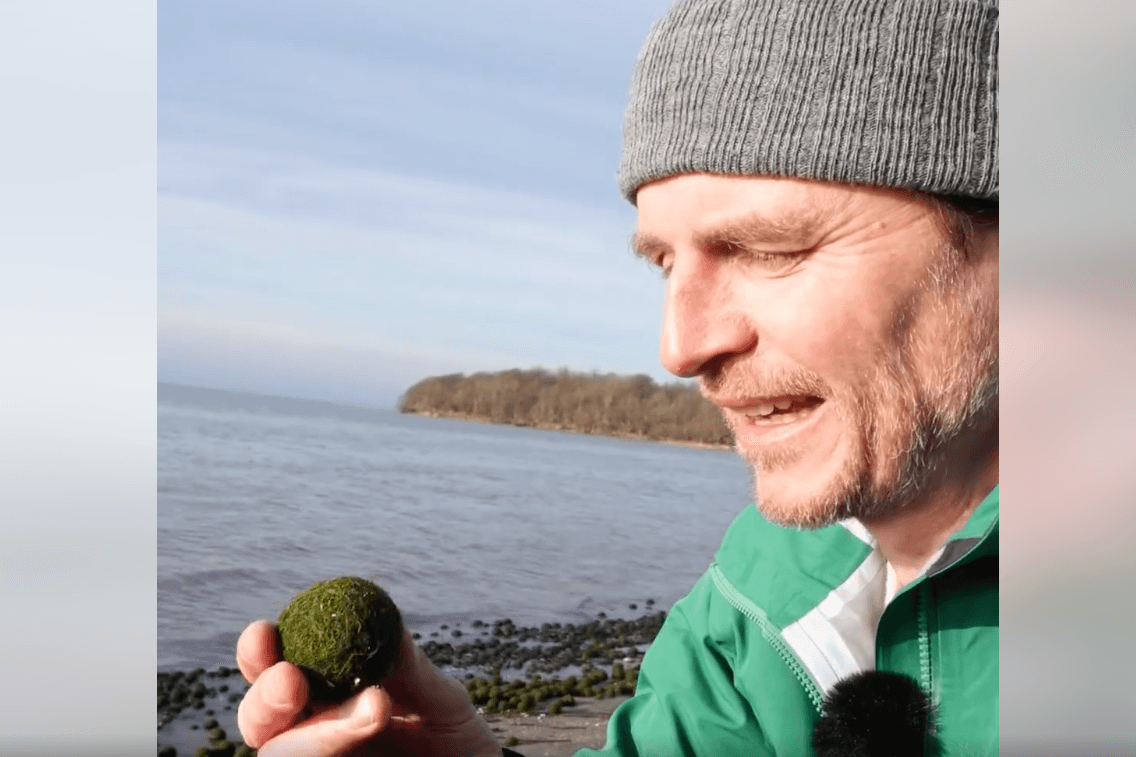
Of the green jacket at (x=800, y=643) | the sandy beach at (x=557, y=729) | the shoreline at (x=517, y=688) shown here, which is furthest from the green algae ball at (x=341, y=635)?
the sandy beach at (x=557, y=729)

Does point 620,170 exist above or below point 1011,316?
above

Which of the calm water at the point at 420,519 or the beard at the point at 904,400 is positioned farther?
the calm water at the point at 420,519

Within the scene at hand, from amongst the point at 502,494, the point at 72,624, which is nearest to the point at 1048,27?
the point at 72,624

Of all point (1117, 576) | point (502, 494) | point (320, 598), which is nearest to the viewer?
point (1117, 576)

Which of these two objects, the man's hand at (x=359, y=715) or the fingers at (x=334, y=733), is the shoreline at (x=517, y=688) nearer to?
the man's hand at (x=359, y=715)

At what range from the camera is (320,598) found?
2.53 ft

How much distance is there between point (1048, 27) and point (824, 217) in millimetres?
220

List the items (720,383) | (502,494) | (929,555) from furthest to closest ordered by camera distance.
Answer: (502,494) < (929,555) < (720,383)

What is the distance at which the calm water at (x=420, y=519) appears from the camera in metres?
5.16

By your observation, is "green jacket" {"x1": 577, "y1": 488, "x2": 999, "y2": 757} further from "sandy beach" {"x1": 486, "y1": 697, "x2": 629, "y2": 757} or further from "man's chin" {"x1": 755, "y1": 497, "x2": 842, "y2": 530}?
"sandy beach" {"x1": 486, "y1": 697, "x2": 629, "y2": 757}

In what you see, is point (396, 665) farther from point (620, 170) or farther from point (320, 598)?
point (620, 170)

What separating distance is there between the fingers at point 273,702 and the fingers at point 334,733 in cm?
1

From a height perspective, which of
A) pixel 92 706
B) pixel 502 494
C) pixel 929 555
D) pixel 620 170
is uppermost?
pixel 620 170

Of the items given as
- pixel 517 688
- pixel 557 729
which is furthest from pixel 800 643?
pixel 517 688
